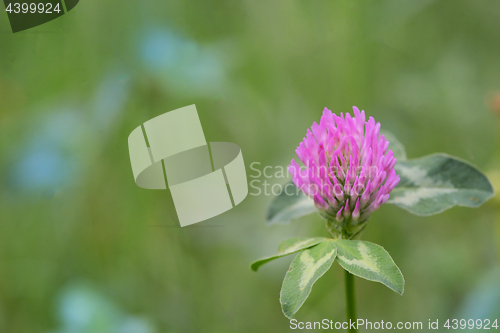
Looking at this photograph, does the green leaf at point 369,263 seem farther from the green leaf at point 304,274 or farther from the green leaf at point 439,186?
the green leaf at point 439,186

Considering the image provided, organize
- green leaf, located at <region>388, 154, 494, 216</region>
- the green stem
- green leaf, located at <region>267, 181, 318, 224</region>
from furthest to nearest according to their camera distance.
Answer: green leaf, located at <region>267, 181, 318, 224</region>
green leaf, located at <region>388, 154, 494, 216</region>
the green stem

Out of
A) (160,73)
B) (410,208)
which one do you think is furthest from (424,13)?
(410,208)

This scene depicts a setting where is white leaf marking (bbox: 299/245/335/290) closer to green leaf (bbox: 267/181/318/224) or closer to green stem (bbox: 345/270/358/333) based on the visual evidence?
green stem (bbox: 345/270/358/333)

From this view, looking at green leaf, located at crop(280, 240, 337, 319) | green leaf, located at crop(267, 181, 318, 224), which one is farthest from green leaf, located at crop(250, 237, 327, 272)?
green leaf, located at crop(267, 181, 318, 224)

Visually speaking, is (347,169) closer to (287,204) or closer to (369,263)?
(369,263)

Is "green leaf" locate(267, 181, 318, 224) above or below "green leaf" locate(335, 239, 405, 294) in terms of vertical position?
below
